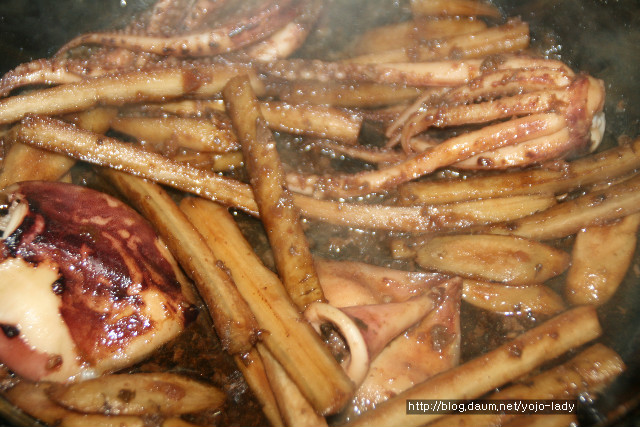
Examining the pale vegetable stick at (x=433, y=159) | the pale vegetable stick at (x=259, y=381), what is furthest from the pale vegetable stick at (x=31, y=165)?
the pale vegetable stick at (x=259, y=381)

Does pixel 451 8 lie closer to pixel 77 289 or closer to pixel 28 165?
pixel 28 165

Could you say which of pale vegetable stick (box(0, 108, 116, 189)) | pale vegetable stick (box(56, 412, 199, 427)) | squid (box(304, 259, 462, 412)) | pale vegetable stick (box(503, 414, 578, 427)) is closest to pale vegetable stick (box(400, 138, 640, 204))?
squid (box(304, 259, 462, 412))

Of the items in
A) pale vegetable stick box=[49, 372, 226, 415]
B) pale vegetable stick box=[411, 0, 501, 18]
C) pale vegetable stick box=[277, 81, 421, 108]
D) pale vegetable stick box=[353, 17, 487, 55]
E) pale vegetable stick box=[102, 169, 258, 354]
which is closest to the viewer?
pale vegetable stick box=[49, 372, 226, 415]

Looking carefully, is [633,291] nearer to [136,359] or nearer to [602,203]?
[602,203]

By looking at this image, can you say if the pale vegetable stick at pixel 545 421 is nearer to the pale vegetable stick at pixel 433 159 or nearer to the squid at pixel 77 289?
the pale vegetable stick at pixel 433 159

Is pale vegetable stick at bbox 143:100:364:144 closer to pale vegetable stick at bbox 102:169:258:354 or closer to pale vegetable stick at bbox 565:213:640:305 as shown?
pale vegetable stick at bbox 102:169:258:354

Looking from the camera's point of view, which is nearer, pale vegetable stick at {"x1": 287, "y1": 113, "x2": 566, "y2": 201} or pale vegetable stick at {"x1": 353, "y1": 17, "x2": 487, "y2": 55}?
pale vegetable stick at {"x1": 287, "y1": 113, "x2": 566, "y2": 201}
